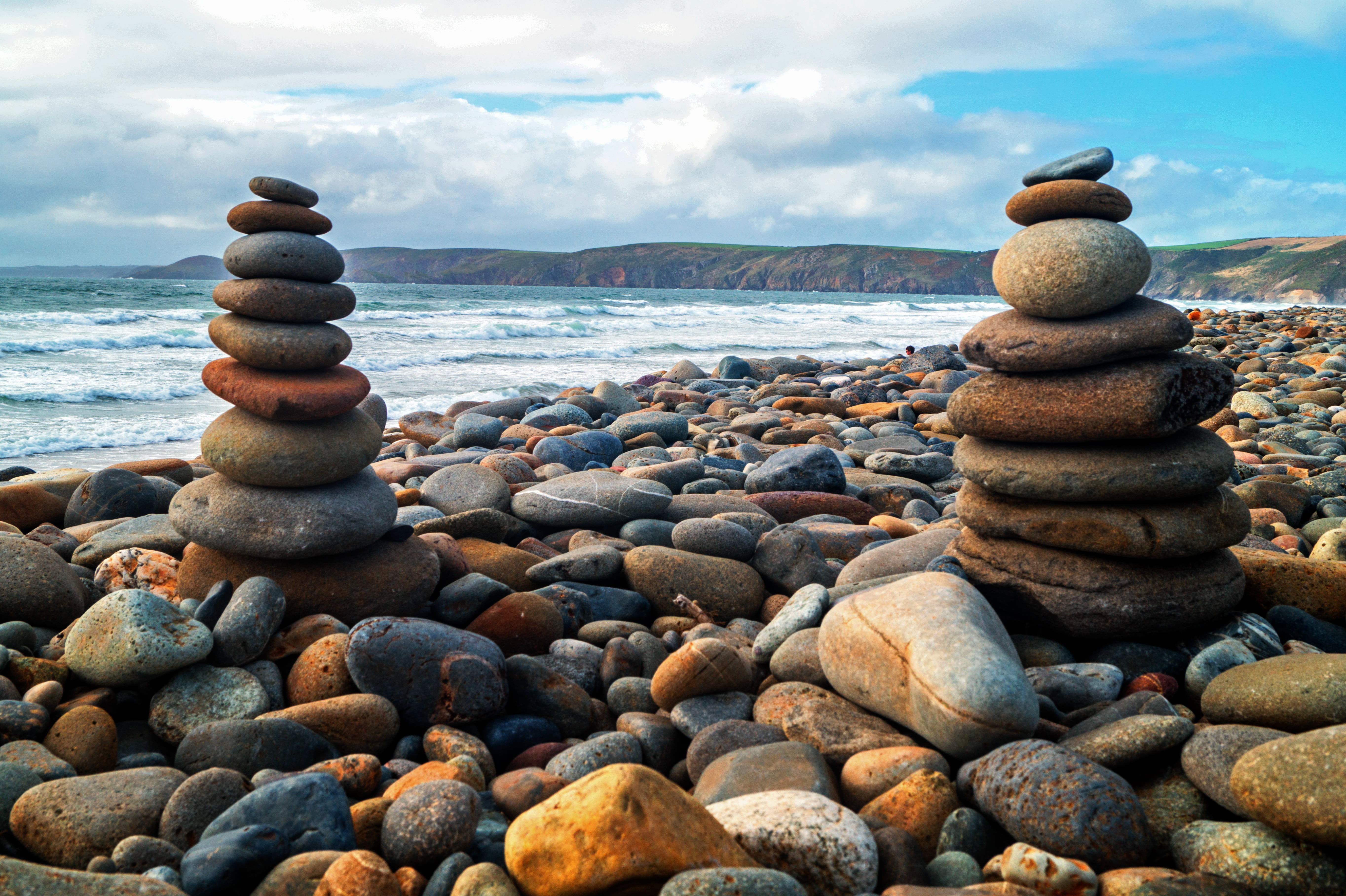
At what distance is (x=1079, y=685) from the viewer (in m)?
3.61

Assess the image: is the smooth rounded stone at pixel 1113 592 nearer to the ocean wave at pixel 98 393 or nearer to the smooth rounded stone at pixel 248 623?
the smooth rounded stone at pixel 248 623

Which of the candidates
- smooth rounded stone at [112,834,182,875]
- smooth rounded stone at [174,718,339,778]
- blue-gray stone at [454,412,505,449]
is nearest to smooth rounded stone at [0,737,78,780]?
smooth rounded stone at [174,718,339,778]

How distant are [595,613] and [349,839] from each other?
218 cm

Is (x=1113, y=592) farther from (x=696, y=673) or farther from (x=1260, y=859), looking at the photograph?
(x=696, y=673)

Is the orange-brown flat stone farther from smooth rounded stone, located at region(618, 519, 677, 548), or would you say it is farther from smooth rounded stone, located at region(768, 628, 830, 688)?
smooth rounded stone, located at region(768, 628, 830, 688)

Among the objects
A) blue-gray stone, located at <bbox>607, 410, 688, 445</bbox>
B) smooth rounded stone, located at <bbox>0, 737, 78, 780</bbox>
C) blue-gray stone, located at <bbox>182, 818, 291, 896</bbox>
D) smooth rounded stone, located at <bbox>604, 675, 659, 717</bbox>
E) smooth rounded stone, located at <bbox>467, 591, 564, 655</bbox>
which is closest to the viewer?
blue-gray stone, located at <bbox>182, 818, 291, 896</bbox>

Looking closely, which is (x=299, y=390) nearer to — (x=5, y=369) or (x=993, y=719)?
(x=993, y=719)

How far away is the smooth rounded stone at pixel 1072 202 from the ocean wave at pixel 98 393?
42.2ft

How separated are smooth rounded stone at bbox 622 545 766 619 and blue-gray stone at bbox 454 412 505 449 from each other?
5.20 metres

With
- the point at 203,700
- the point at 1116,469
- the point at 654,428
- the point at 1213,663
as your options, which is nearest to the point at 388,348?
the point at 654,428

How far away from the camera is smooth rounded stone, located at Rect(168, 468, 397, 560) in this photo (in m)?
4.29

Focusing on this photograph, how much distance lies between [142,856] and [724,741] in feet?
6.30

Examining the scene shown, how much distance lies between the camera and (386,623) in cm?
364

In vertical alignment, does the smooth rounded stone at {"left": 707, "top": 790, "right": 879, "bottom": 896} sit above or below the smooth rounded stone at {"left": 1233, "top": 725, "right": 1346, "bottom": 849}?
below
